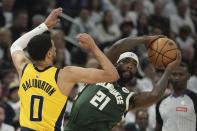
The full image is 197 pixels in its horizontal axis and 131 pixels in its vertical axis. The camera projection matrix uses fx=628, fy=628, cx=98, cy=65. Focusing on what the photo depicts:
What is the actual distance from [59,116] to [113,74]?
0.70 meters

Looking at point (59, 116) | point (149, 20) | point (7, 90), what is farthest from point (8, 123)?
point (149, 20)

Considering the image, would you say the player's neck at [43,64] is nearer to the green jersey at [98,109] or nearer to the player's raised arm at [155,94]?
the green jersey at [98,109]

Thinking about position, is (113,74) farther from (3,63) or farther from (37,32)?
(3,63)

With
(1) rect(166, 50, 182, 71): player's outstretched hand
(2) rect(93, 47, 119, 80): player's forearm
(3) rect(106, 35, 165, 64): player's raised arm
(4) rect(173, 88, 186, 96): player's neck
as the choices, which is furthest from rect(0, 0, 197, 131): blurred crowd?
(2) rect(93, 47, 119, 80): player's forearm

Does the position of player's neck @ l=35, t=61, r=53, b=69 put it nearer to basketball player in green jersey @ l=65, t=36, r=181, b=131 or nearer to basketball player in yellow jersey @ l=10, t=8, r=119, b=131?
basketball player in yellow jersey @ l=10, t=8, r=119, b=131

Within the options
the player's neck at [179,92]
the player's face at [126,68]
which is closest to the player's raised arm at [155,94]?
the player's face at [126,68]

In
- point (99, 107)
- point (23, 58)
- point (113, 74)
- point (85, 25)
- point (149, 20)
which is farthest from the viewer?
point (149, 20)

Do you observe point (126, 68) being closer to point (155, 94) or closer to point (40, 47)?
point (155, 94)

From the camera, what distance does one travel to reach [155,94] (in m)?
7.08

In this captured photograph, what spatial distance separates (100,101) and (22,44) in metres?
1.14

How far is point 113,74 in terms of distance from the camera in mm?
5992

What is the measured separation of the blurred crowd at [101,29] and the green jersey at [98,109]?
3052 mm

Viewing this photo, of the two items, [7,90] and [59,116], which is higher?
[59,116]

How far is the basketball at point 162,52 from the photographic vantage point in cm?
731
